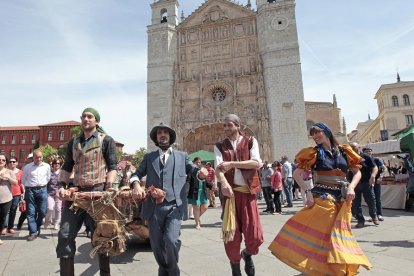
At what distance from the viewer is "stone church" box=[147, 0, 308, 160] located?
25.4 meters

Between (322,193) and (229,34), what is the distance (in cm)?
2776

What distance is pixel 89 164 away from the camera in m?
3.06

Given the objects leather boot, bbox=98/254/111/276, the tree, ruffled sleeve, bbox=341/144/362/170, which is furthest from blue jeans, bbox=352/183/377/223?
the tree

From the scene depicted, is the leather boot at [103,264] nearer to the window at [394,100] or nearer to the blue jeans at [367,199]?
the blue jeans at [367,199]

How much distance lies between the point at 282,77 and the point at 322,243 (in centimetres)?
2454

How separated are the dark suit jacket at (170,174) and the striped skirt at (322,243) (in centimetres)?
109

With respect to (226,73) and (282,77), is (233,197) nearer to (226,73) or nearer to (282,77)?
(282,77)

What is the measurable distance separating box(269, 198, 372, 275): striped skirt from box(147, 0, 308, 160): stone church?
881 inches

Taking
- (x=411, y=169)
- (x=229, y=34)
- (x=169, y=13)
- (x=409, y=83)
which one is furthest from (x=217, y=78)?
(x=409, y=83)

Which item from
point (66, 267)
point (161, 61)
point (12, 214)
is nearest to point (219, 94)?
point (161, 61)

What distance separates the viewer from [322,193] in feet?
9.86

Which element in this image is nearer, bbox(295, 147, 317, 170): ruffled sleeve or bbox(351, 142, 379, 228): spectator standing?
bbox(295, 147, 317, 170): ruffled sleeve

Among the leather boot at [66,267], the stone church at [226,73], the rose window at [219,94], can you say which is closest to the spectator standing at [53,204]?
the leather boot at [66,267]

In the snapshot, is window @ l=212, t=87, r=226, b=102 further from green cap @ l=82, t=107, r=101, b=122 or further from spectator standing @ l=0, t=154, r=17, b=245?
green cap @ l=82, t=107, r=101, b=122
